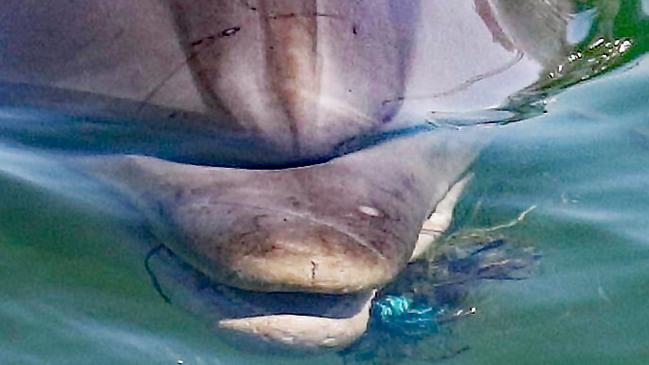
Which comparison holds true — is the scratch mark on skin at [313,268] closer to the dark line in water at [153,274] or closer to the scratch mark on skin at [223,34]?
the dark line in water at [153,274]

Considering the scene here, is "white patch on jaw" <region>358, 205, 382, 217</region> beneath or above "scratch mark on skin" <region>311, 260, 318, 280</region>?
above

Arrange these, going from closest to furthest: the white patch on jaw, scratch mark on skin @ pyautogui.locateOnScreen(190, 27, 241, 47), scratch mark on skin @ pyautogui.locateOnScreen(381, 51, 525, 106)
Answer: the white patch on jaw, scratch mark on skin @ pyautogui.locateOnScreen(190, 27, 241, 47), scratch mark on skin @ pyautogui.locateOnScreen(381, 51, 525, 106)

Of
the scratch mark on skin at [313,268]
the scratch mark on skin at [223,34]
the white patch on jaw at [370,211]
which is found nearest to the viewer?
the scratch mark on skin at [313,268]

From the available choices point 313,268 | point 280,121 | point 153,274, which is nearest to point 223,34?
point 280,121

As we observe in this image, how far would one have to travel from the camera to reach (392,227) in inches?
132

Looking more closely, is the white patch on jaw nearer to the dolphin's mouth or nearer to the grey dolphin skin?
the grey dolphin skin

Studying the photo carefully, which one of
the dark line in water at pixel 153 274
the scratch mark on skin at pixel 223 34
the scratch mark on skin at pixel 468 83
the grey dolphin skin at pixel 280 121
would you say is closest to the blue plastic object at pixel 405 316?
the grey dolphin skin at pixel 280 121

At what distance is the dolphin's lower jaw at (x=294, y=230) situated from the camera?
3111 millimetres

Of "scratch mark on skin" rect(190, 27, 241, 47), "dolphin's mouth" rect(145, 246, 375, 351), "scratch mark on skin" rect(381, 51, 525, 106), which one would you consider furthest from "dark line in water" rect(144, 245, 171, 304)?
"scratch mark on skin" rect(381, 51, 525, 106)

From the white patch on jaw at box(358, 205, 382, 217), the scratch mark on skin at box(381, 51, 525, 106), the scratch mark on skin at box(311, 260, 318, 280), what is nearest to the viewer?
the scratch mark on skin at box(311, 260, 318, 280)

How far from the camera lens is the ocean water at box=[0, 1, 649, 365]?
338 centimetres

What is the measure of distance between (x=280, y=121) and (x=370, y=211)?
397 millimetres

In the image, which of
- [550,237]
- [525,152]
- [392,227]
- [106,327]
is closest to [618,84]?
[525,152]

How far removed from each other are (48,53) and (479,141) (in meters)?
1.19
